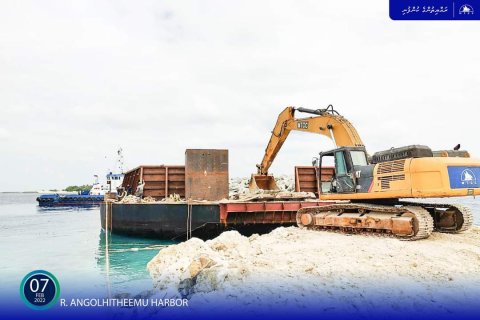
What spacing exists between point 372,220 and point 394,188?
3.24ft

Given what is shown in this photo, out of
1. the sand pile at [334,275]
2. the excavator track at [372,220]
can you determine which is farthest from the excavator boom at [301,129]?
the sand pile at [334,275]

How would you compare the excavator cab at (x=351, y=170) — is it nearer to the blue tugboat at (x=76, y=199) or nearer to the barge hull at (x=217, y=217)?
the barge hull at (x=217, y=217)

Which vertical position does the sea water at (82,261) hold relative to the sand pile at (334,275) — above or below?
below

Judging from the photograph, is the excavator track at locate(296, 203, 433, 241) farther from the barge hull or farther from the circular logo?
the circular logo

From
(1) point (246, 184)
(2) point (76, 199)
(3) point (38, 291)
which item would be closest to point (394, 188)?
(3) point (38, 291)

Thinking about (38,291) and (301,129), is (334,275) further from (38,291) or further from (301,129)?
(301,129)

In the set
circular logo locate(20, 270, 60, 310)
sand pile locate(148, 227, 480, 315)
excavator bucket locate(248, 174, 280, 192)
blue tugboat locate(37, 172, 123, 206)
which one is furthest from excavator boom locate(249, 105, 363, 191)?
blue tugboat locate(37, 172, 123, 206)

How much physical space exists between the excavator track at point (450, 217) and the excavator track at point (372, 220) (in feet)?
4.22

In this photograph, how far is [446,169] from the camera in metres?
8.80

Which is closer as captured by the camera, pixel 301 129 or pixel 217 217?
pixel 217 217

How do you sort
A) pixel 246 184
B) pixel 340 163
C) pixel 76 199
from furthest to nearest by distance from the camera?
1. pixel 76 199
2. pixel 246 184
3. pixel 340 163

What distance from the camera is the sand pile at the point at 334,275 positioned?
19.3 ft

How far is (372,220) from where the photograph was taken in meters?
9.98

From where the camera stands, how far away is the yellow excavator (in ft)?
29.3
